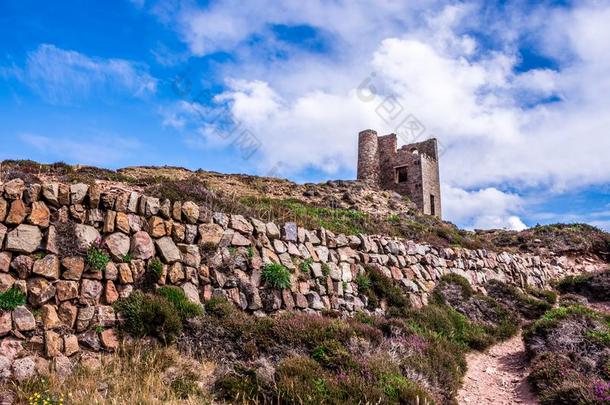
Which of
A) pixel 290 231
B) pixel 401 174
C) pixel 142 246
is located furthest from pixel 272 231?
pixel 401 174

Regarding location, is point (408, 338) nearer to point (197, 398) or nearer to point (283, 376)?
point (283, 376)

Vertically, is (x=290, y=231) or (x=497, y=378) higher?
(x=290, y=231)

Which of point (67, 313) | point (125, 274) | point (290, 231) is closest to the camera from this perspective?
point (67, 313)

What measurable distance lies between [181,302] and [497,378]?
7083 mm

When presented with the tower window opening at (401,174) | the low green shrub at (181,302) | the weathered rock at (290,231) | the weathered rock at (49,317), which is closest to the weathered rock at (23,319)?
the weathered rock at (49,317)

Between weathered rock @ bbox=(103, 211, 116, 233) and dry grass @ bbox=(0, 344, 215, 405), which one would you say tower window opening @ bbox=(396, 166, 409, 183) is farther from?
dry grass @ bbox=(0, 344, 215, 405)

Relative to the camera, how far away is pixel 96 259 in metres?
7.67

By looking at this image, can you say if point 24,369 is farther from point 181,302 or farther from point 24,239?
point 181,302

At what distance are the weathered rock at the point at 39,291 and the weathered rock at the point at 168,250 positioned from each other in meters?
2.12

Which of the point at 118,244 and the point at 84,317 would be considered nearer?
the point at 84,317

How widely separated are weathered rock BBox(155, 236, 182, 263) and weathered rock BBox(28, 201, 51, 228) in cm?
207

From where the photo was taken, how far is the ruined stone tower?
123ft

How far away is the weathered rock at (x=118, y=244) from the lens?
8008 mm

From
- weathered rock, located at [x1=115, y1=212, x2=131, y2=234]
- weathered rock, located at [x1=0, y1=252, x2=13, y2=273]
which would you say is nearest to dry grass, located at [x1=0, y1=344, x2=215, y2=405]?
weathered rock, located at [x1=0, y1=252, x2=13, y2=273]
